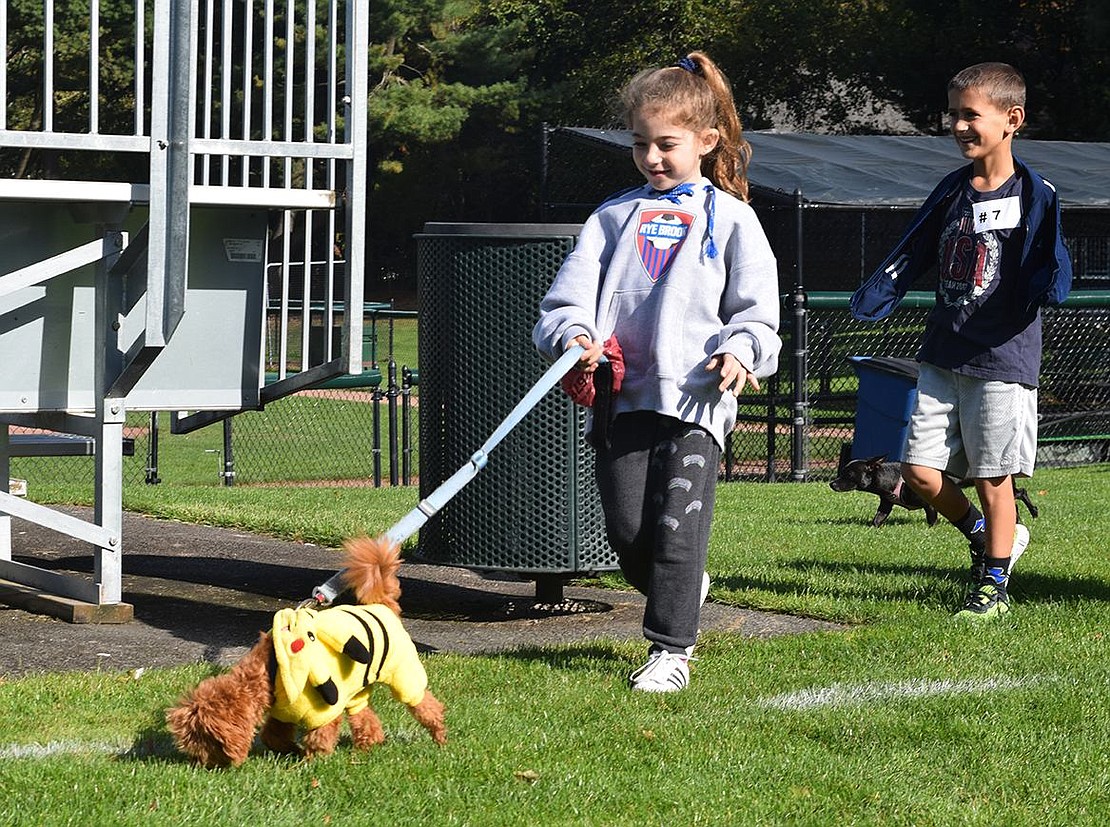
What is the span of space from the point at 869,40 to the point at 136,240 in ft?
130

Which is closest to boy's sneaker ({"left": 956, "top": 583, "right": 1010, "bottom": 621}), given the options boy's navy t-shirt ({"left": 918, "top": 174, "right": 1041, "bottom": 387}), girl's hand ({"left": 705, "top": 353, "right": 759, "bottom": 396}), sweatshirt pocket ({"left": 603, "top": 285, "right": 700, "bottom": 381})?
boy's navy t-shirt ({"left": 918, "top": 174, "right": 1041, "bottom": 387})

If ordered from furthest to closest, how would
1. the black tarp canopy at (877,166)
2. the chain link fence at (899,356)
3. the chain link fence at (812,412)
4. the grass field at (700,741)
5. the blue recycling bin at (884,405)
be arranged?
the black tarp canopy at (877,166) → the chain link fence at (899,356) → the chain link fence at (812,412) → the blue recycling bin at (884,405) → the grass field at (700,741)

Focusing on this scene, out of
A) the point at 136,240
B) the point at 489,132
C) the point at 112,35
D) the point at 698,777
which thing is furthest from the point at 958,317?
the point at 489,132

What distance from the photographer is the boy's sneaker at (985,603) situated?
5.56 m

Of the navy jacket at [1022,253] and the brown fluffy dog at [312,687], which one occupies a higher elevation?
the navy jacket at [1022,253]

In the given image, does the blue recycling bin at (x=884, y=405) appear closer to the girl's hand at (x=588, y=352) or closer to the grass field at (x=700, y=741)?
the grass field at (x=700, y=741)

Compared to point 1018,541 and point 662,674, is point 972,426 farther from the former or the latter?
point 662,674

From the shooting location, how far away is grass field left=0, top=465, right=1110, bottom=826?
11.2 ft

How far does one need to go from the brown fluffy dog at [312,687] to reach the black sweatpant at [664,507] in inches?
39.9

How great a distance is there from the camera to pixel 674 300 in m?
4.50

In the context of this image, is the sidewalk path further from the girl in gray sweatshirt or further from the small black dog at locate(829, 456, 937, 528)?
the small black dog at locate(829, 456, 937, 528)

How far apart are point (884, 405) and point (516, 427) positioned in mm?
4102

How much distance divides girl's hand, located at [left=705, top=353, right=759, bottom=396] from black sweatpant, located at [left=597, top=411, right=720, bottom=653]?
21 centimetres

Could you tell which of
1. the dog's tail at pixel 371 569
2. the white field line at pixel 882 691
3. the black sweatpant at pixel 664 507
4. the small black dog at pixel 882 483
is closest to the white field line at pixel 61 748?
the dog's tail at pixel 371 569
